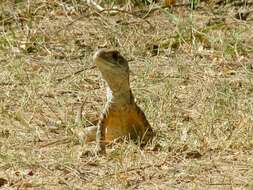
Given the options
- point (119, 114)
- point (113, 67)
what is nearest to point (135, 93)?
point (119, 114)

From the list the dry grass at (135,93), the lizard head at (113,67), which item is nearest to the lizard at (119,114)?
the lizard head at (113,67)

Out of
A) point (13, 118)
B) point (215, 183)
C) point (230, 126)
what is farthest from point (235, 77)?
point (215, 183)

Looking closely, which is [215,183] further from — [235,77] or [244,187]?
[235,77]

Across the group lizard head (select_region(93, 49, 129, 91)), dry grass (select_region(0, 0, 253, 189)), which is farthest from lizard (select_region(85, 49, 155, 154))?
dry grass (select_region(0, 0, 253, 189))

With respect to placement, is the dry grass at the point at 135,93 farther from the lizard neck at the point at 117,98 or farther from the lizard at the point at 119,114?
the lizard neck at the point at 117,98

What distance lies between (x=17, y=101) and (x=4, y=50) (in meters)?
1.50

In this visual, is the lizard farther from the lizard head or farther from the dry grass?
the dry grass

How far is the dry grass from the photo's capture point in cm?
568

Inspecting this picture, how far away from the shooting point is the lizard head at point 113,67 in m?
6.45

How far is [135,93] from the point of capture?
7.93 meters

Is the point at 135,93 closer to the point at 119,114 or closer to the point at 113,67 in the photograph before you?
the point at 119,114

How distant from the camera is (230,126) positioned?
6.73 metres

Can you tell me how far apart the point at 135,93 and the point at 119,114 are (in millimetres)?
1148

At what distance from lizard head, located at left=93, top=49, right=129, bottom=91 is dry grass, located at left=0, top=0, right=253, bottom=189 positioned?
1.44 ft
